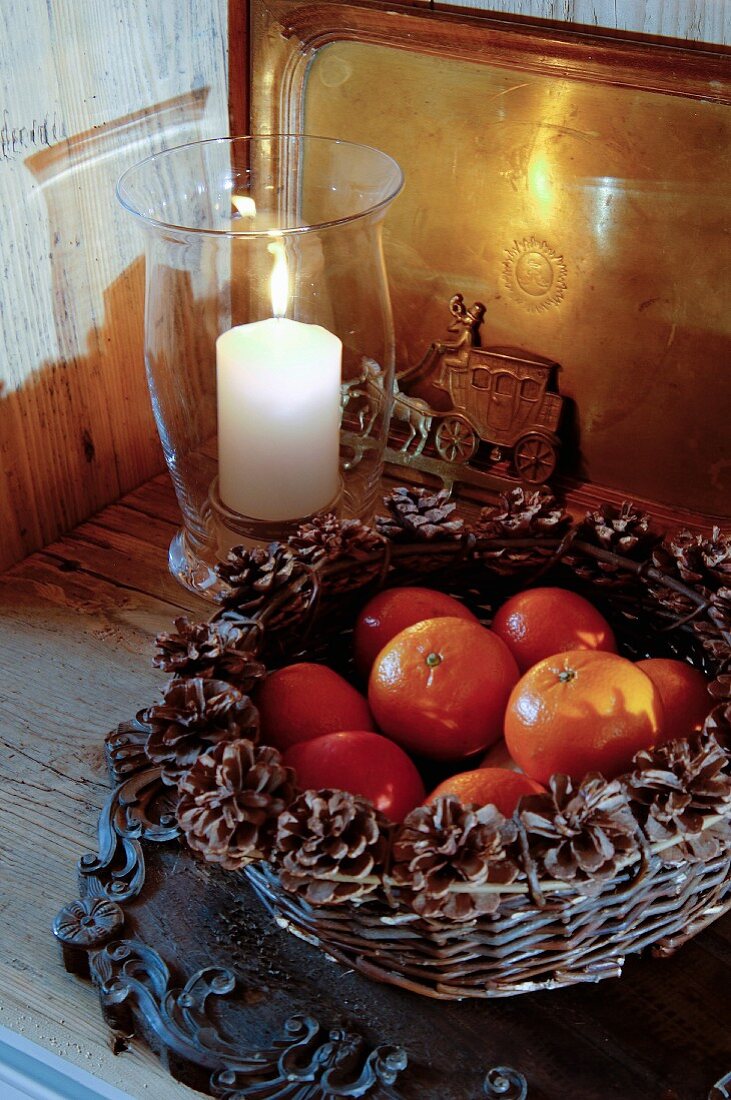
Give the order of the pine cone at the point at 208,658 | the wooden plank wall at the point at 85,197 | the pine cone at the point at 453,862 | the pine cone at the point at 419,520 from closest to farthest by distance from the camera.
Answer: the pine cone at the point at 453,862 < the pine cone at the point at 208,658 < the pine cone at the point at 419,520 < the wooden plank wall at the point at 85,197

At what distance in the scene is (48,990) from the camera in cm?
54

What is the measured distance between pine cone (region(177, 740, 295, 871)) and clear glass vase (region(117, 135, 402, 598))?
36cm

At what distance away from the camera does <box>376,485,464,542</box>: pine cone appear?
2.02 feet

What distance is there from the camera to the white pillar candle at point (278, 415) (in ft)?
2.50

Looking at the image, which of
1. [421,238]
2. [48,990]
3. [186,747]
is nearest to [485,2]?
[421,238]

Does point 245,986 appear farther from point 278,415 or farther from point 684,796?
point 278,415

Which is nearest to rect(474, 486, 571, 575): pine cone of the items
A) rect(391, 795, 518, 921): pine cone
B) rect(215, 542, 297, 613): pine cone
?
rect(215, 542, 297, 613): pine cone

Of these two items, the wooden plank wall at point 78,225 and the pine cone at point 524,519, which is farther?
the wooden plank wall at point 78,225

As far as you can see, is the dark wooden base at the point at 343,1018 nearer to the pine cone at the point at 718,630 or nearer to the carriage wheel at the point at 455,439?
the pine cone at the point at 718,630

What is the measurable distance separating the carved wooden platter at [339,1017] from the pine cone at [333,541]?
0.18 metres

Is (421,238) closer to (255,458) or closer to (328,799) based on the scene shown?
(255,458)

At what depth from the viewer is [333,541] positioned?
590 millimetres

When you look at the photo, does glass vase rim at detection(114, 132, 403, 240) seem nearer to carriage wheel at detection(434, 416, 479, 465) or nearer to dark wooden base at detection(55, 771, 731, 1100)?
carriage wheel at detection(434, 416, 479, 465)

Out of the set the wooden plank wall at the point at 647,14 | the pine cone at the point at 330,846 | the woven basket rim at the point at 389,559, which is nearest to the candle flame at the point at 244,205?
the wooden plank wall at the point at 647,14
